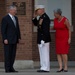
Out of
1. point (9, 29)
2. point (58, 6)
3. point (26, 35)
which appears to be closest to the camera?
point (9, 29)

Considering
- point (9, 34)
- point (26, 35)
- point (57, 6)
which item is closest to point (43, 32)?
point (9, 34)

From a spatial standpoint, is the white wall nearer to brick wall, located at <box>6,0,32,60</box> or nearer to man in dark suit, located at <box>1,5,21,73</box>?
brick wall, located at <box>6,0,32,60</box>

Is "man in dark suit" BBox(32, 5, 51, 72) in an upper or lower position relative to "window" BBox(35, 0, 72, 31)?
lower

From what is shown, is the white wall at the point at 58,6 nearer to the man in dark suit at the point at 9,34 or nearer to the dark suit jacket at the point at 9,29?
the man in dark suit at the point at 9,34

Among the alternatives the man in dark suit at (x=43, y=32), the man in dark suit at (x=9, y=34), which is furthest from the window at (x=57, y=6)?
the man in dark suit at (x=9, y=34)

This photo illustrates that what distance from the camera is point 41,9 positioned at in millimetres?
13141

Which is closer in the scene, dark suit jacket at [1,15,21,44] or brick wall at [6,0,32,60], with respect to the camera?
dark suit jacket at [1,15,21,44]

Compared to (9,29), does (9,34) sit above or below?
below

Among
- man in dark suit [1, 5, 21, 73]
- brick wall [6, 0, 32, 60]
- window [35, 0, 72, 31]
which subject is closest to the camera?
man in dark suit [1, 5, 21, 73]

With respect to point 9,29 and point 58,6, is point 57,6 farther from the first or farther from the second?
point 9,29

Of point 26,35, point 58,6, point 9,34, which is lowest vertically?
point 26,35

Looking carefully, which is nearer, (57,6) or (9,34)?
(9,34)

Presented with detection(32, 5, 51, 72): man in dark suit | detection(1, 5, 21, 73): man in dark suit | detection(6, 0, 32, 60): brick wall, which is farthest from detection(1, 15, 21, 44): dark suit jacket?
detection(6, 0, 32, 60): brick wall

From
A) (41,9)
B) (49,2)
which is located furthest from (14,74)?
(49,2)
